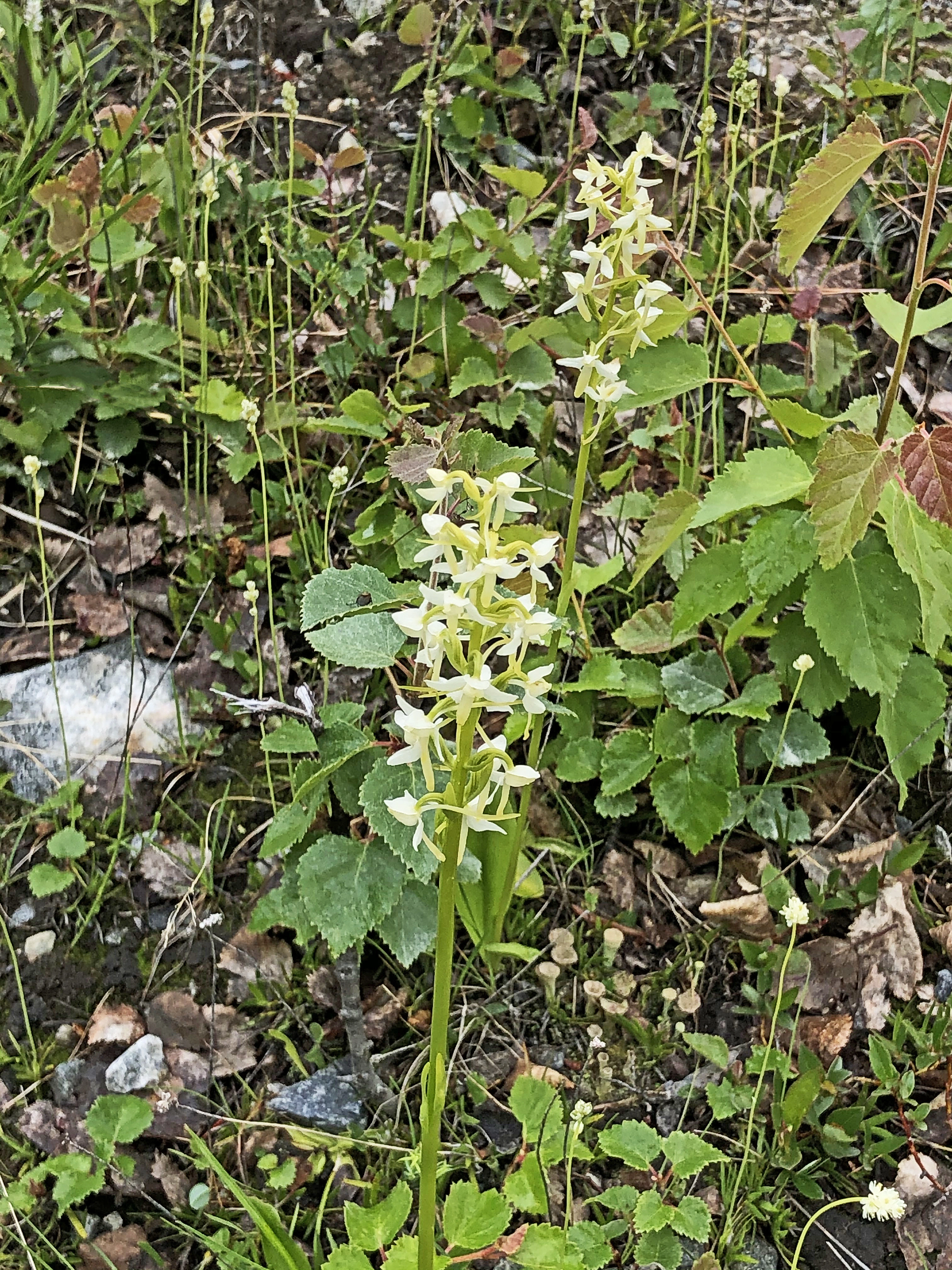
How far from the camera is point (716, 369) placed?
2533mm

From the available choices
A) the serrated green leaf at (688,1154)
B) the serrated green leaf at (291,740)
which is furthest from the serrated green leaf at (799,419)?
the serrated green leaf at (688,1154)

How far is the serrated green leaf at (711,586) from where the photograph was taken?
1.96 m

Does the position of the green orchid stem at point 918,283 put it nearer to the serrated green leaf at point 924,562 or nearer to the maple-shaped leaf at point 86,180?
the serrated green leaf at point 924,562

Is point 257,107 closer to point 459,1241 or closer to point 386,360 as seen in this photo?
point 386,360

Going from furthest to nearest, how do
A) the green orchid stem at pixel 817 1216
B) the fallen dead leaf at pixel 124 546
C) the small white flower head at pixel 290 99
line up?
the fallen dead leaf at pixel 124 546 → the small white flower head at pixel 290 99 → the green orchid stem at pixel 817 1216

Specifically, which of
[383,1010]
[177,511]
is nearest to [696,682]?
[383,1010]

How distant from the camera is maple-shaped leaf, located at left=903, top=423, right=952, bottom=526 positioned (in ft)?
5.19

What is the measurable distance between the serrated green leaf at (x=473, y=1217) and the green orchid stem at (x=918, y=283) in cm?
137

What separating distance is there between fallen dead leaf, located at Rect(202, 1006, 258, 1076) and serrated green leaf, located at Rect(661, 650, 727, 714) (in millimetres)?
1105

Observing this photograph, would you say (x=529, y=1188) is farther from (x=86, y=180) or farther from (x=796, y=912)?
(x=86, y=180)

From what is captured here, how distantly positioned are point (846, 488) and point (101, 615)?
183 cm

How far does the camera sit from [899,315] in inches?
78.9

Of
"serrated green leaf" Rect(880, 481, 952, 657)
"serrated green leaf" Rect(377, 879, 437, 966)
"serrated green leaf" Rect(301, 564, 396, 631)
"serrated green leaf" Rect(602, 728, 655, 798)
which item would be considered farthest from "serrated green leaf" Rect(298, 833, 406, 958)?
"serrated green leaf" Rect(880, 481, 952, 657)

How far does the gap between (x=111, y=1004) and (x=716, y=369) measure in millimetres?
2058
